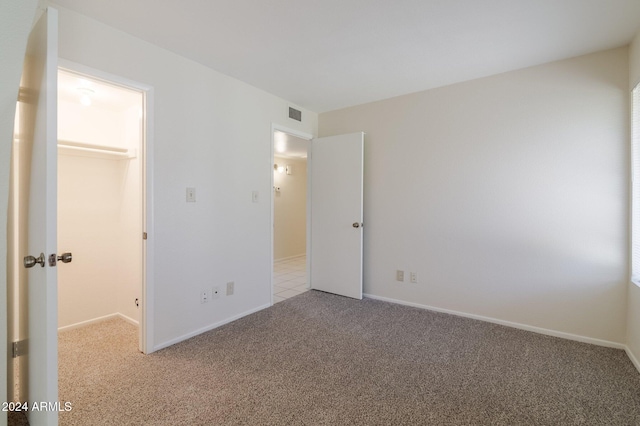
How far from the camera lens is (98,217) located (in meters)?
2.88

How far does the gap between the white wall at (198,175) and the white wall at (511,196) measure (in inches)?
53.3

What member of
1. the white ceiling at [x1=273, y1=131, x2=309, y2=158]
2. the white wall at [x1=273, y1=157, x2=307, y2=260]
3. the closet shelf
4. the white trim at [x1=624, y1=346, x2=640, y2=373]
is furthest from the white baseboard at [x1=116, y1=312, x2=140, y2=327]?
the white trim at [x1=624, y1=346, x2=640, y2=373]

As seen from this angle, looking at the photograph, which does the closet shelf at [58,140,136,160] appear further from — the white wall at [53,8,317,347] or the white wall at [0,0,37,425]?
the white wall at [0,0,37,425]

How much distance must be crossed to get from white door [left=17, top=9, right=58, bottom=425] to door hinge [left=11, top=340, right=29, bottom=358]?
0.23m

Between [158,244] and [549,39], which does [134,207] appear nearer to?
[158,244]

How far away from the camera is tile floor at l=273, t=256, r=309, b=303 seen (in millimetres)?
3838

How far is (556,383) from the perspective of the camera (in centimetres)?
190

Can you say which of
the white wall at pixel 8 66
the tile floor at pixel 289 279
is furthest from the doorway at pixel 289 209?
the white wall at pixel 8 66

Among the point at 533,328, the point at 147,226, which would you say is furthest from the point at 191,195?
the point at 533,328

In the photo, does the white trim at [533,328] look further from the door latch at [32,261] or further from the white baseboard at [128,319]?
the door latch at [32,261]

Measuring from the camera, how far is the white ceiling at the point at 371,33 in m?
1.83

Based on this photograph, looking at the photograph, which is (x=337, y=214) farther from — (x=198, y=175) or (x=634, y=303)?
(x=634, y=303)

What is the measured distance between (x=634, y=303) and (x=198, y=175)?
3.52 metres

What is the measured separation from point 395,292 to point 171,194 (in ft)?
8.44
